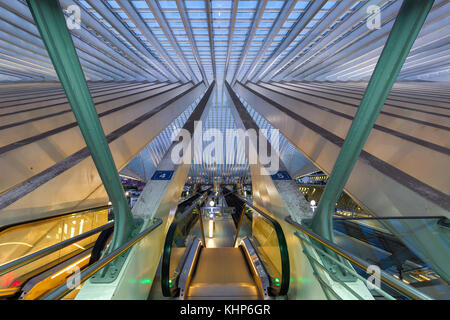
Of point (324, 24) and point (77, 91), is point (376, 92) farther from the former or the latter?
point (324, 24)

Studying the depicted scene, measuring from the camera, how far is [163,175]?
9.43 feet

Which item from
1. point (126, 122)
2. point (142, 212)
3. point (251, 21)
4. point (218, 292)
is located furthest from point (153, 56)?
point (218, 292)

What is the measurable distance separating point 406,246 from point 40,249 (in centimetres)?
354

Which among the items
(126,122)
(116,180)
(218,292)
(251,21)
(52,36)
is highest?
(251,21)

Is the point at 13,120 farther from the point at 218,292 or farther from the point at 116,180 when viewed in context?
the point at 218,292

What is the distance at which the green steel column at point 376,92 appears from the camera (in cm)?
97

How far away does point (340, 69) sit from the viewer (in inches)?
457

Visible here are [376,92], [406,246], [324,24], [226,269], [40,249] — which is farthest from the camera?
[324,24]

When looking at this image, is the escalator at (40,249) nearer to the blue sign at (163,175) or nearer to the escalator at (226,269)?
the escalator at (226,269)

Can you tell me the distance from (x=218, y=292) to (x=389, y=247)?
1906 millimetres

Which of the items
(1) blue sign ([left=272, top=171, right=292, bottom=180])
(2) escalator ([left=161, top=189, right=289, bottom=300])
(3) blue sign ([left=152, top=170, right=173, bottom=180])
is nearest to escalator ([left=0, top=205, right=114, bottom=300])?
(2) escalator ([left=161, top=189, right=289, bottom=300])

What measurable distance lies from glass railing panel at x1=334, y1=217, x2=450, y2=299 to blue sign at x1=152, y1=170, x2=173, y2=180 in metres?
2.29

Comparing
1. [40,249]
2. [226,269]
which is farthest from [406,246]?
[40,249]

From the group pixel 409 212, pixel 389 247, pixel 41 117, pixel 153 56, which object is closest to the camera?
pixel 389 247
